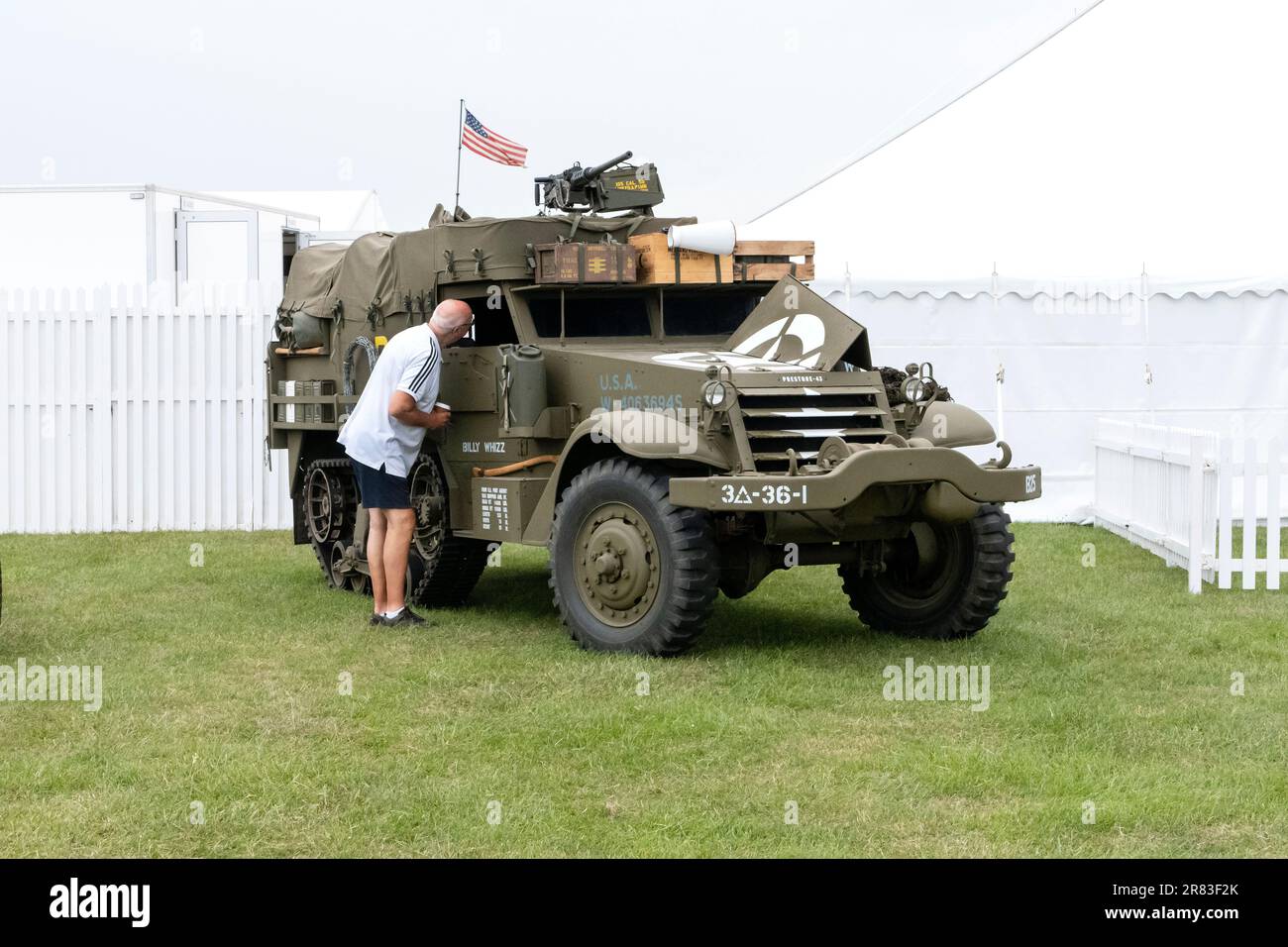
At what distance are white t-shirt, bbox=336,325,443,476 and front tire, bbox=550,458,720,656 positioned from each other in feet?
3.81

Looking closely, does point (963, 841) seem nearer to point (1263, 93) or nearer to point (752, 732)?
point (752, 732)

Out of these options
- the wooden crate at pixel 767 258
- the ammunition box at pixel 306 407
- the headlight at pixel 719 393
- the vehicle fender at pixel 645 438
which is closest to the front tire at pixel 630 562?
the vehicle fender at pixel 645 438

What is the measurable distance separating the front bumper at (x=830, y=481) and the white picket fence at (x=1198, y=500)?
3.64 meters

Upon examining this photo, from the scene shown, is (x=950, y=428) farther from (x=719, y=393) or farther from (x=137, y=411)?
(x=137, y=411)

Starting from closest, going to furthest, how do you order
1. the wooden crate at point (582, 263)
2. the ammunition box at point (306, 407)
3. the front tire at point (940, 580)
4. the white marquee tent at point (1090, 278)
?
the front tire at point (940, 580) < the wooden crate at point (582, 263) < the ammunition box at point (306, 407) < the white marquee tent at point (1090, 278)

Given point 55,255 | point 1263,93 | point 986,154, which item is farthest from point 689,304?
point 55,255

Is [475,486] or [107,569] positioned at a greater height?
[475,486]

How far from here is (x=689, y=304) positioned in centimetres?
1026

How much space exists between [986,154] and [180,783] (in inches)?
473

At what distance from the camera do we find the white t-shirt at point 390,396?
9.76 metres

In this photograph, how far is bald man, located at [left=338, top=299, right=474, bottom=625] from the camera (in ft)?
32.0

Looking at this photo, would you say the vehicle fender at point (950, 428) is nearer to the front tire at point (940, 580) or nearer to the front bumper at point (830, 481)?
the front tire at point (940, 580)

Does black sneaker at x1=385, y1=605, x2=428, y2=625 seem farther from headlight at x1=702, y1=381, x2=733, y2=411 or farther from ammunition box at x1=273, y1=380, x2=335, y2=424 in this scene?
headlight at x1=702, y1=381, x2=733, y2=411

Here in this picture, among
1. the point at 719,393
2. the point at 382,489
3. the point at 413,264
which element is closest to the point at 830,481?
the point at 719,393
